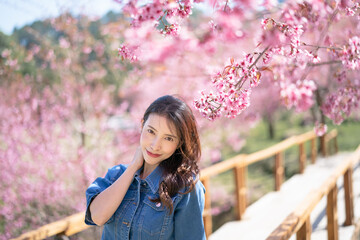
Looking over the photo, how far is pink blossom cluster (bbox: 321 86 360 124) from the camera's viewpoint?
2436 millimetres

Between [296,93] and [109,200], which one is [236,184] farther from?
[109,200]

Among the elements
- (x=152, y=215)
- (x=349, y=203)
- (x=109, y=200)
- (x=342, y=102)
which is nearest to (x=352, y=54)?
(x=342, y=102)

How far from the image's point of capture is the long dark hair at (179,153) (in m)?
1.53

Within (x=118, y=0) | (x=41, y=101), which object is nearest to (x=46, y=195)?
(x=41, y=101)

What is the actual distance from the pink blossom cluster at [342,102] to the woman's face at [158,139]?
148cm

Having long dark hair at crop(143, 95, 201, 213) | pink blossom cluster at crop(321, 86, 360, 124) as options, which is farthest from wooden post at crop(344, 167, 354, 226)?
long dark hair at crop(143, 95, 201, 213)

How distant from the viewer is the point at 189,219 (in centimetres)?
148

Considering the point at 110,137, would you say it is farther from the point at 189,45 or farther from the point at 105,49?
the point at 189,45

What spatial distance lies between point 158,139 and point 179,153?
165mm

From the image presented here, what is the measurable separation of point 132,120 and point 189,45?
5.89m

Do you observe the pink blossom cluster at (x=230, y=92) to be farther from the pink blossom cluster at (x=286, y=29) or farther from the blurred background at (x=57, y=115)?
the blurred background at (x=57, y=115)

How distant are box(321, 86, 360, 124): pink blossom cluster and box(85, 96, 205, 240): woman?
53.3 inches

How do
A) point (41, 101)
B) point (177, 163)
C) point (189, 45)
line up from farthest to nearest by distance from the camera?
point (41, 101)
point (177, 163)
point (189, 45)

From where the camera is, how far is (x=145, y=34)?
40.4 inches
